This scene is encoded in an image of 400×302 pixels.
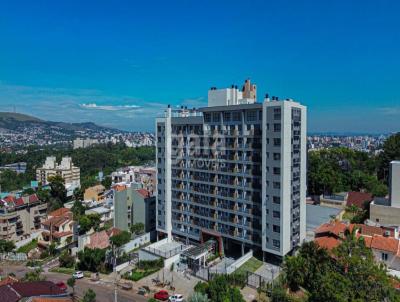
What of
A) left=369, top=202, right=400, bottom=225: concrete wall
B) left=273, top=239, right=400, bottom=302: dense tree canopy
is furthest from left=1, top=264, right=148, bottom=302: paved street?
left=369, top=202, right=400, bottom=225: concrete wall

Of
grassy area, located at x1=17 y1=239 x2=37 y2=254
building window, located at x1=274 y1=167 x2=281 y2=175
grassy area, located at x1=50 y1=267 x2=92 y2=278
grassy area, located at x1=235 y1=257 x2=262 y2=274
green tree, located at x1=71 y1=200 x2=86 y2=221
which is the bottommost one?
grassy area, located at x1=17 y1=239 x2=37 y2=254

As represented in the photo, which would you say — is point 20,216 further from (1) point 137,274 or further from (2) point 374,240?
(2) point 374,240

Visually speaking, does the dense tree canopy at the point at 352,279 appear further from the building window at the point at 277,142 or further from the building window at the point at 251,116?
the building window at the point at 251,116

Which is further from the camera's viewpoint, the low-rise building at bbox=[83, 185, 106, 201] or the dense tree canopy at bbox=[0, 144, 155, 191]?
the dense tree canopy at bbox=[0, 144, 155, 191]

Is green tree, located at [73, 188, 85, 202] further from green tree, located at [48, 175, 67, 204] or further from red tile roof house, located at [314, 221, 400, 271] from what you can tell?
red tile roof house, located at [314, 221, 400, 271]

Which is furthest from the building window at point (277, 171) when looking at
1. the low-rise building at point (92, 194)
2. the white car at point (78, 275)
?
the low-rise building at point (92, 194)

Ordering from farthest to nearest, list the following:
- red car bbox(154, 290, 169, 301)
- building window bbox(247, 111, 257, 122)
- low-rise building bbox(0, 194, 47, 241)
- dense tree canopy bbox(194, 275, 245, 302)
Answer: low-rise building bbox(0, 194, 47, 241) → building window bbox(247, 111, 257, 122) → red car bbox(154, 290, 169, 301) → dense tree canopy bbox(194, 275, 245, 302)
